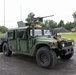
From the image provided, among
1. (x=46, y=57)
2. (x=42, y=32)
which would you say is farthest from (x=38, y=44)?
(x=42, y=32)

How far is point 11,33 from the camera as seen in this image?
7984mm

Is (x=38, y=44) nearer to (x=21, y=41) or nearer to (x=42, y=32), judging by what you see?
(x=42, y=32)

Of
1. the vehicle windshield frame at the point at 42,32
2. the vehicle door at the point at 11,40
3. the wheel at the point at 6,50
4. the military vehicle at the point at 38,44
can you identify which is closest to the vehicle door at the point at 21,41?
the military vehicle at the point at 38,44

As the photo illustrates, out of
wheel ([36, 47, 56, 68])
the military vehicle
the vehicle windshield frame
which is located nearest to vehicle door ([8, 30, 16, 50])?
the military vehicle

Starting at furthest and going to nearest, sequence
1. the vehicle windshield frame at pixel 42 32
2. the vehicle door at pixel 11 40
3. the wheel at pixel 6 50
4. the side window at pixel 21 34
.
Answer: the wheel at pixel 6 50 < the vehicle door at pixel 11 40 < the side window at pixel 21 34 < the vehicle windshield frame at pixel 42 32

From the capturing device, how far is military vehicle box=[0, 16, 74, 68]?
600cm

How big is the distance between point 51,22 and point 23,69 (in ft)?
236

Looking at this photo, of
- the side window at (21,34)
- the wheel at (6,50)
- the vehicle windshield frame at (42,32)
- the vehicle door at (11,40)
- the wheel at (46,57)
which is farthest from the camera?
the wheel at (6,50)

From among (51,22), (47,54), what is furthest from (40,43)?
(51,22)

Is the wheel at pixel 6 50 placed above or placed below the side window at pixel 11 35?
below

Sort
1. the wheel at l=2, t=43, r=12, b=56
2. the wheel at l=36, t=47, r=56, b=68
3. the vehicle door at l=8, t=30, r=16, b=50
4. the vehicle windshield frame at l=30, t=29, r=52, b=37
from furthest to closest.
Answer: the wheel at l=2, t=43, r=12, b=56
the vehicle door at l=8, t=30, r=16, b=50
the vehicle windshield frame at l=30, t=29, r=52, b=37
the wheel at l=36, t=47, r=56, b=68

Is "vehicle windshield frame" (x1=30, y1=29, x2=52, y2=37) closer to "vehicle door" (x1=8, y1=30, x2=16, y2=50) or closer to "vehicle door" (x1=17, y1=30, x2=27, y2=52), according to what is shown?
"vehicle door" (x1=17, y1=30, x2=27, y2=52)

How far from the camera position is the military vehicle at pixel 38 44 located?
6004 millimetres

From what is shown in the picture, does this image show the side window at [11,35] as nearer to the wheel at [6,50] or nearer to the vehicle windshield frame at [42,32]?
the wheel at [6,50]
